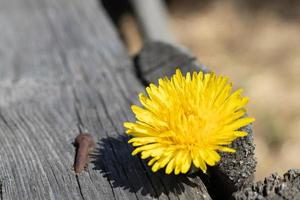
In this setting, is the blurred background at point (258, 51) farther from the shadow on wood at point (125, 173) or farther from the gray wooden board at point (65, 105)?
the shadow on wood at point (125, 173)

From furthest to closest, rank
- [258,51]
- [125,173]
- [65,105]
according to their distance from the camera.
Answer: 1. [258,51]
2. [65,105]
3. [125,173]

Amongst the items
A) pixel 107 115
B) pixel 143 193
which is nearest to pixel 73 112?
pixel 107 115

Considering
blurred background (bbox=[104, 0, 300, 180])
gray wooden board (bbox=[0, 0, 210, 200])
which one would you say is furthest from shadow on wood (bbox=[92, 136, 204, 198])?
blurred background (bbox=[104, 0, 300, 180])

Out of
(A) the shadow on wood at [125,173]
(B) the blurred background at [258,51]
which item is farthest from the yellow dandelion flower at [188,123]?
(B) the blurred background at [258,51]

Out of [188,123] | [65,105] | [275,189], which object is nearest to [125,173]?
[188,123]

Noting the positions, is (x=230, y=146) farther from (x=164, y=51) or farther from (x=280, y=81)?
(x=280, y=81)

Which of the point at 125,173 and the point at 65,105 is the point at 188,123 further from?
the point at 65,105

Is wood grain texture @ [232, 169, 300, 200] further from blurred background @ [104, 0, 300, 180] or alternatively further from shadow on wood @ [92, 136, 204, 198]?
blurred background @ [104, 0, 300, 180]
